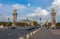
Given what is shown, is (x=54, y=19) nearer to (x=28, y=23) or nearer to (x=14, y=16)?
(x=14, y=16)

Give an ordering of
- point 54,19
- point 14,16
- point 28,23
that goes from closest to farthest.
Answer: point 54,19 → point 14,16 → point 28,23

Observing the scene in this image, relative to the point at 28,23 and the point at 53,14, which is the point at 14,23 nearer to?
the point at 53,14

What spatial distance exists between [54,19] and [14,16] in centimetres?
2926

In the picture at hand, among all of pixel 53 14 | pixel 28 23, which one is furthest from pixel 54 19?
pixel 28 23

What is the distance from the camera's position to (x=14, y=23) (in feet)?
413

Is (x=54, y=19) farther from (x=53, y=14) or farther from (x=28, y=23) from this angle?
(x=28, y=23)

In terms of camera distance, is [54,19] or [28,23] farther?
[28,23]

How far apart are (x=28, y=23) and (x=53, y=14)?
251 feet

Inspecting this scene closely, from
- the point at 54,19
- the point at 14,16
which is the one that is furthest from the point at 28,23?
the point at 54,19

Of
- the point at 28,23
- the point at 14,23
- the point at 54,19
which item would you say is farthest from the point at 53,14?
the point at 28,23

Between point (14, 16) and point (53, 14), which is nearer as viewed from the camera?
point (53, 14)

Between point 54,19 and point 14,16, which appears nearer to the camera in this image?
point 54,19

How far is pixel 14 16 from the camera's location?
436ft

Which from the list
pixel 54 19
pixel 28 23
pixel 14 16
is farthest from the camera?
pixel 28 23
